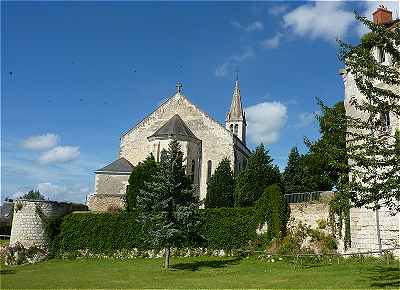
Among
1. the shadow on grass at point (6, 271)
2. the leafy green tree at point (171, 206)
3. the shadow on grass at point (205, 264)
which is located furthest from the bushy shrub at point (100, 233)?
the leafy green tree at point (171, 206)

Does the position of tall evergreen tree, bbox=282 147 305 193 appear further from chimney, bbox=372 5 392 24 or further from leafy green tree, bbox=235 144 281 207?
chimney, bbox=372 5 392 24

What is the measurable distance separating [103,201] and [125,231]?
9.19 meters

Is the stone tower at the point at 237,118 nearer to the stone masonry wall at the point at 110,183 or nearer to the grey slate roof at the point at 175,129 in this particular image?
the grey slate roof at the point at 175,129

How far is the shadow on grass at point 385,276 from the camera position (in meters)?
12.4

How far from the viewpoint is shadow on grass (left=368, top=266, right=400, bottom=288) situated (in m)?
12.4

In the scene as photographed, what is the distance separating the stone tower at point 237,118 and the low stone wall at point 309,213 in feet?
93.2

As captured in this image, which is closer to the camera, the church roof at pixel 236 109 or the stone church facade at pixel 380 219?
the stone church facade at pixel 380 219

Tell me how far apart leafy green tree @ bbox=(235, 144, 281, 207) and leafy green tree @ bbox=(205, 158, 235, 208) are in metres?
3.66

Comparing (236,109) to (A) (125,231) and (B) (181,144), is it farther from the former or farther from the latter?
(A) (125,231)

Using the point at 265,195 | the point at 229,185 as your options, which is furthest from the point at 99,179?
the point at 265,195

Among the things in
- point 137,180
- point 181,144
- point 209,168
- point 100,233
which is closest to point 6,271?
point 100,233

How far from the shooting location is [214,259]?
989 inches

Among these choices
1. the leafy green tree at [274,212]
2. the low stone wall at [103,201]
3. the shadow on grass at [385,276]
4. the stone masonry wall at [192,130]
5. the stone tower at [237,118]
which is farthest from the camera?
the stone tower at [237,118]

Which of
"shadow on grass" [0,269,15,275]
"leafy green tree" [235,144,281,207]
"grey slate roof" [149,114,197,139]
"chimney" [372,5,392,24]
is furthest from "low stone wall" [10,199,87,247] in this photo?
"chimney" [372,5,392,24]
